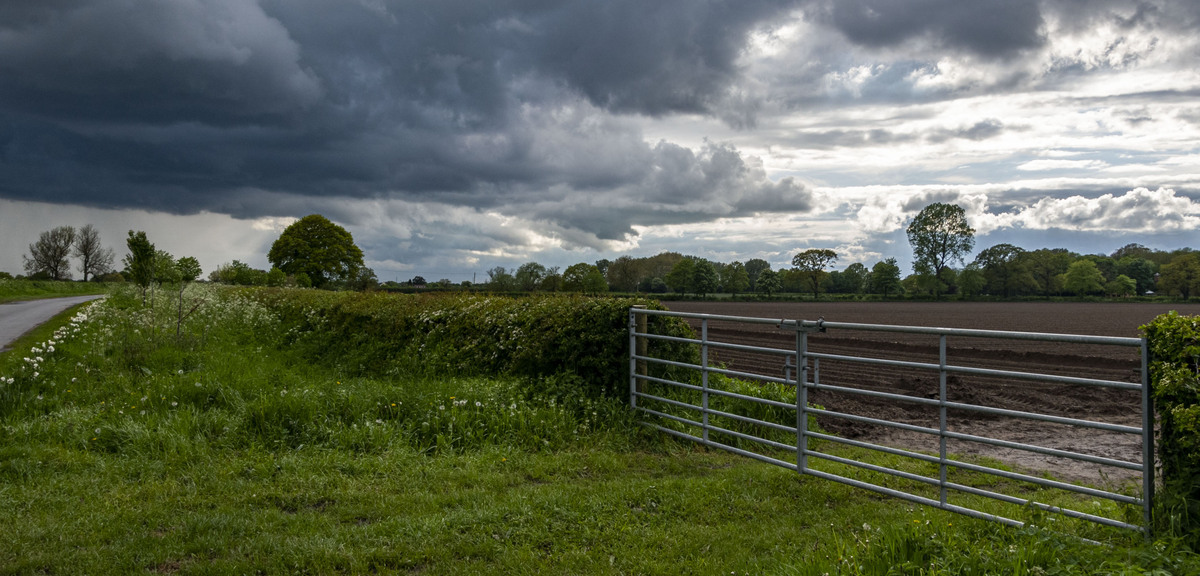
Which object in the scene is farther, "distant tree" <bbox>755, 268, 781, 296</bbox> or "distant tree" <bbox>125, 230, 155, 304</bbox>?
"distant tree" <bbox>755, 268, 781, 296</bbox>

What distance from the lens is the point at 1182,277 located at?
9669 centimetres

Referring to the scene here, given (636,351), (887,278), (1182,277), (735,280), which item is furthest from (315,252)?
(1182,277)

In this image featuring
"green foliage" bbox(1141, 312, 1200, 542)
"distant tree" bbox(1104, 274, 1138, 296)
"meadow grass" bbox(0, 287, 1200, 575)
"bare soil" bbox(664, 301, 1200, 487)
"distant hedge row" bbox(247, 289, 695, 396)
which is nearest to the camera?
"green foliage" bbox(1141, 312, 1200, 542)

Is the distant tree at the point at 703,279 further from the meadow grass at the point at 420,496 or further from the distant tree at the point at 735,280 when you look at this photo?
the meadow grass at the point at 420,496

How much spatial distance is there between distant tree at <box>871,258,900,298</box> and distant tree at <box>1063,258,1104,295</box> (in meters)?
24.9

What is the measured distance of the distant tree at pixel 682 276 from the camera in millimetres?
114000

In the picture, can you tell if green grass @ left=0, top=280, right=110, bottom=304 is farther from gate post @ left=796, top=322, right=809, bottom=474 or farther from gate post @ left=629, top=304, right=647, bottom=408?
gate post @ left=796, top=322, right=809, bottom=474

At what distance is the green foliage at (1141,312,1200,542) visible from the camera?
4133 mm

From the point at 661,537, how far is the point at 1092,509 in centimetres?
347

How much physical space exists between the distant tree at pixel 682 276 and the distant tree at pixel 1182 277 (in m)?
69.0

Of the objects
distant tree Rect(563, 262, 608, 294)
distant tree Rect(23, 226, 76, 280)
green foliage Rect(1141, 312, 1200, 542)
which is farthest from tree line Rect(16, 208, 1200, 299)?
green foliage Rect(1141, 312, 1200, 542)

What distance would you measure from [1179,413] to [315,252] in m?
66.3

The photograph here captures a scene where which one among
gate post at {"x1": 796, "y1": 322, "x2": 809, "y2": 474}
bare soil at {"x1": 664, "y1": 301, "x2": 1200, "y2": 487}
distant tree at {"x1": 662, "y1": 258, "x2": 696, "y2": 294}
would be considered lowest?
bare soil at {"x1": 664, "y1": 301, "x2": 1200, "y2": 487}

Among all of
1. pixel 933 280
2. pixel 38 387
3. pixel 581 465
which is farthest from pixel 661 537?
pixel 933 280
